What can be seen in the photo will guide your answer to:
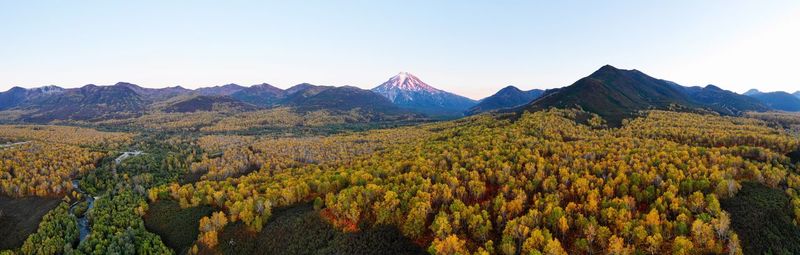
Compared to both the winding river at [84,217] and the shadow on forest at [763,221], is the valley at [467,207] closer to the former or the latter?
the shadow on forest at [763,221]

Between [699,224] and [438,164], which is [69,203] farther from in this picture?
[699,224]

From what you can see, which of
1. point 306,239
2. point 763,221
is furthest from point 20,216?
point 763,221

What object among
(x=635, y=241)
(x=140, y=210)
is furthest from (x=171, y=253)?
(x=635, y=241)

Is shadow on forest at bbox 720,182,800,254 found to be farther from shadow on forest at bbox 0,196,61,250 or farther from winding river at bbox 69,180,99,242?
shadow on forest at bbox 0,196,61,250

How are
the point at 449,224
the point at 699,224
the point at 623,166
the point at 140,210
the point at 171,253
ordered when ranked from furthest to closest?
1. the point at 140,210
2. the point at 623,166
3. the point at 171,253
4. the point at 449,224
5. the point at 699,224

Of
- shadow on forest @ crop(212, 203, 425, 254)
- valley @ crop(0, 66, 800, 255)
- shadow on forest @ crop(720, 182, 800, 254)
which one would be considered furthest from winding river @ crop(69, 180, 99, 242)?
shadow on forest @ crop(720, 182, 800, 254)

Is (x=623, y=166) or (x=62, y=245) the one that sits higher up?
(x=623, y=166)

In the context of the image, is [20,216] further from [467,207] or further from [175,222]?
[467,207]

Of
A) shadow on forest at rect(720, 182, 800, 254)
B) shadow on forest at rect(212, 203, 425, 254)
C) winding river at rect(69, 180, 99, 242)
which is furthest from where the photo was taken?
winding river at rect(69, 180, 99, 242)
